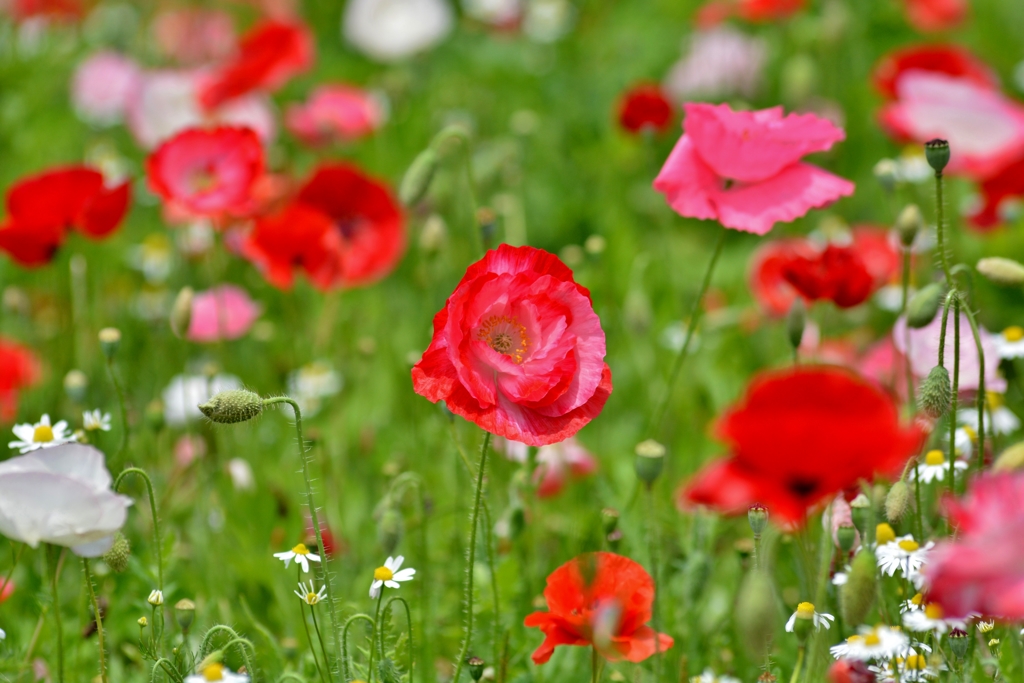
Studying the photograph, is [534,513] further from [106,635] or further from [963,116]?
[963,116]

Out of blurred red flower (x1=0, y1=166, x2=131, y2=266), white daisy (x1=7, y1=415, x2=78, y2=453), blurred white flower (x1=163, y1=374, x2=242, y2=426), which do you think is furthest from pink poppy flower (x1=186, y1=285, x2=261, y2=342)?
white daisy (x1=7, y1=415, x2=78, y2=453)

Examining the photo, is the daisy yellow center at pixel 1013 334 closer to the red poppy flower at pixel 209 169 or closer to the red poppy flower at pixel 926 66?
the red poppy flower at pixel 926 66

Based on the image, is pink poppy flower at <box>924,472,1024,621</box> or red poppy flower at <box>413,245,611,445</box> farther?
red poppy flower at <box>413,245,611,445</box>

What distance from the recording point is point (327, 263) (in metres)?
2.59

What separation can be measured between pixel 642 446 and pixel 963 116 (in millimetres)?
1978

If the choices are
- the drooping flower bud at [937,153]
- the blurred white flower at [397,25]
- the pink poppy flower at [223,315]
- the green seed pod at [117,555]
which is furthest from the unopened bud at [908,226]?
the blurred white flower at [397,25]

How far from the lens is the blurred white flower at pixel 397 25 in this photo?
166 inches

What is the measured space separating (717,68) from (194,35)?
2210mm

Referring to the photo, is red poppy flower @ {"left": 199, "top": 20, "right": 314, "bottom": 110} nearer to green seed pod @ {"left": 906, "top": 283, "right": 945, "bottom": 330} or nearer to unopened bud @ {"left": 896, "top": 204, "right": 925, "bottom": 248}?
unopened bud @ {"left": 896, "top": 204, "right": 925, "bottom": 248}

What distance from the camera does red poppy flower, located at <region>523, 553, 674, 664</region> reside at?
1433 millimetres

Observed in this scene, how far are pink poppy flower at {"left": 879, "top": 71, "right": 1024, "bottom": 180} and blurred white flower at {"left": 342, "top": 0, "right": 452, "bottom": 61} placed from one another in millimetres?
1769

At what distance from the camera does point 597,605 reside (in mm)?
1480

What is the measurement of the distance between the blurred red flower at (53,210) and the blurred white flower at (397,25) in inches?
86.2

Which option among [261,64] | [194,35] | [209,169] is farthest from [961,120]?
[194,35]
